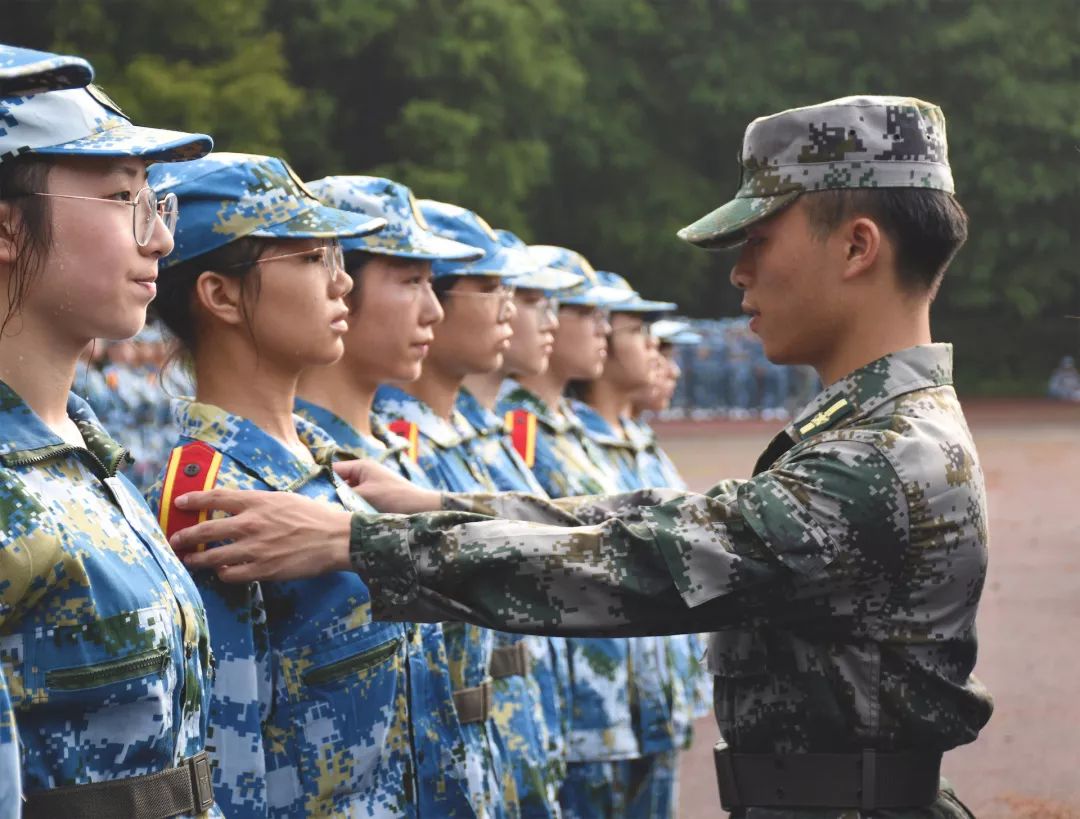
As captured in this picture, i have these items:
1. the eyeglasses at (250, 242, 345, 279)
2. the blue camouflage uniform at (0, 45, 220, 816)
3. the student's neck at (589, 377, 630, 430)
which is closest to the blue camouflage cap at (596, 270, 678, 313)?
the student's neck at (589, 377, 630, 430)

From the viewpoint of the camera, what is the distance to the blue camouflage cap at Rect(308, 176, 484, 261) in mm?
4465

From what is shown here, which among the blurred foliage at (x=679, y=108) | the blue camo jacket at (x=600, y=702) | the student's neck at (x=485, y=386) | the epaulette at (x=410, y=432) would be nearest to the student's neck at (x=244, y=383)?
the epaulette at (x=410, y=432)

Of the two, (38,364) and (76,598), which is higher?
(38,364)

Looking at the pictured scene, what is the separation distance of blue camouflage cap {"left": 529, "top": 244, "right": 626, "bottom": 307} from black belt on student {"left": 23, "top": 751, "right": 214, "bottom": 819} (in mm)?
4858

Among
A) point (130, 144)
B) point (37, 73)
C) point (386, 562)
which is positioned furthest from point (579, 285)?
point (37, 73)

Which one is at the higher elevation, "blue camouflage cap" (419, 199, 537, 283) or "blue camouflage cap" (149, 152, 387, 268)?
"blue camouflage cap" (149, 152, 387, 268)

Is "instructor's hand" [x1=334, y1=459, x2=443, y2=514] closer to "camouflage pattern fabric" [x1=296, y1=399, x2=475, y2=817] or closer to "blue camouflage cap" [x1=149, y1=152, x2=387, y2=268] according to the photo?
"camouflage pattern fabric" [x1=296, y1=399, x2=475, y2=817]

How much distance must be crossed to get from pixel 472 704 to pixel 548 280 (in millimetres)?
2954

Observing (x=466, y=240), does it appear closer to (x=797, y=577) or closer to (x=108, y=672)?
(x=797, y=577)

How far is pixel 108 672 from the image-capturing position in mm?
2408

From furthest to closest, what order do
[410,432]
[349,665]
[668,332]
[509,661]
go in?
1. [668,332]
2. [410,432]
3. [509,661]
4. [349,665]

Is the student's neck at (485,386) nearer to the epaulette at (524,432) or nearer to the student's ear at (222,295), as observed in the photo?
the epaulette at (524,432)

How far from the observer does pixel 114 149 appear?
2531 millimetres

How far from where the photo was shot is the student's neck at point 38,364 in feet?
8.38
